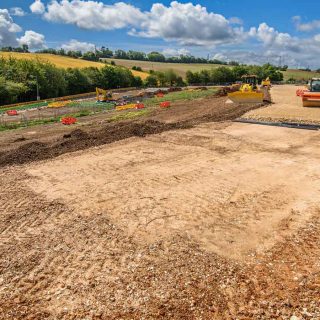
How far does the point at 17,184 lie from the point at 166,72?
89057 millimetres

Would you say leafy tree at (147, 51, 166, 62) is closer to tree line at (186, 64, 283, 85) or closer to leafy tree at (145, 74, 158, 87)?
tree line at (186, 64, 283, 85)

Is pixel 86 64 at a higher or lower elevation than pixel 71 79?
higher

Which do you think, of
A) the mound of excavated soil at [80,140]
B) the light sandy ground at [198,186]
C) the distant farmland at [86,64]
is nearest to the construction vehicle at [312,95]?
the mound of excavated soil at [80,140]

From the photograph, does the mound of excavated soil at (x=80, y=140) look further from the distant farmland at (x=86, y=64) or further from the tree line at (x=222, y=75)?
the tree line at (x=222, y=75)

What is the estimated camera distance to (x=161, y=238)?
25.5 ft

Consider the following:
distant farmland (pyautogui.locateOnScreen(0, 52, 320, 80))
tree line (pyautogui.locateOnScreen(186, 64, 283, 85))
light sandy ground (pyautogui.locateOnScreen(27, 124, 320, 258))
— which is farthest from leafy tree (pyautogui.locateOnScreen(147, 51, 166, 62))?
light sandy ground (pyautogui.locateOnScreen(27, 124, 320, 258))

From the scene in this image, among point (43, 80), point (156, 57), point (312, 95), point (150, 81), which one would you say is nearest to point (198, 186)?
point (312, 95)

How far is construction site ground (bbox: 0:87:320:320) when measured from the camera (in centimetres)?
583

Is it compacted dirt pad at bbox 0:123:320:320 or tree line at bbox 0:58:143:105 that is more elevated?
tree line at bbox 0:58:143:105

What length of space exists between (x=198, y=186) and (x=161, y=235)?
3.35 m

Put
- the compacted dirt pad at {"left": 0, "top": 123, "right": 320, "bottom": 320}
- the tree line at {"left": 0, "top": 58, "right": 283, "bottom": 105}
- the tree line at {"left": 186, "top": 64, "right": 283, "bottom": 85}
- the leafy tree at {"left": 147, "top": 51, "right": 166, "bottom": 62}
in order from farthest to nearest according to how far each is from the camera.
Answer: the leafy tree at {"left": 147, "top": 51, "right": 166, "bottom": 62}, the tree line at {"left": 186, "top": 64, "right": 283, "bottom": 85}, the tree line at {"left": 0, "top": 58, "right": 283, "bottom": 105}, the compacted dirt pad at {"left": 0, "top": 123, "right": 320, "bottom": 320}

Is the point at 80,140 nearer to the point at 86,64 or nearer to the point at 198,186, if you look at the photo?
the point at 198,186

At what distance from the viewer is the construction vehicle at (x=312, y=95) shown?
26.5 metres

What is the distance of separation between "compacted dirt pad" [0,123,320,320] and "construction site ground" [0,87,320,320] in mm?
24
